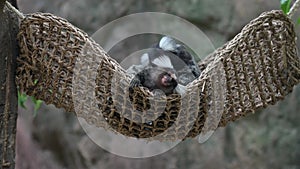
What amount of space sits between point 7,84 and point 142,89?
286 millimetres

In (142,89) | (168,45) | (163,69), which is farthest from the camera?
(168,45)

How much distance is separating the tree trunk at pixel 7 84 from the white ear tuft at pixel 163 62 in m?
0.32

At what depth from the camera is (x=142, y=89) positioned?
0.98m

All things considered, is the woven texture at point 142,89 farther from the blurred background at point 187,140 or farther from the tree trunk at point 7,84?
the blurred background at point 187,140

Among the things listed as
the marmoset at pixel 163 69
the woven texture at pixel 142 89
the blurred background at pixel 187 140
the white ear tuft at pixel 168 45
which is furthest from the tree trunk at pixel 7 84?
the blurred background at pixel 187 140

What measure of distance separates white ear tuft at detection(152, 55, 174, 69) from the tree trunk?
32 centimetres

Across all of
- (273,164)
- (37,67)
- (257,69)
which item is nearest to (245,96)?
(257,69)

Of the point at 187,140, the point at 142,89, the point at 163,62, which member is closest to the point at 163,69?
the point at 163,62

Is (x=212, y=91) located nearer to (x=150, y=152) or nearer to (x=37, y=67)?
(x=37, y=67)

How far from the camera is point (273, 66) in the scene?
1062 mm

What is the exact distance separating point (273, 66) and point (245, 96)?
3.5 inches

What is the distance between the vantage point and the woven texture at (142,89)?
979 mm

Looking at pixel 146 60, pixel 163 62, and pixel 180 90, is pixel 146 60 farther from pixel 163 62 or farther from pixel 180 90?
A: pixel 180 90

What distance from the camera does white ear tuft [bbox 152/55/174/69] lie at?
3.72ft
